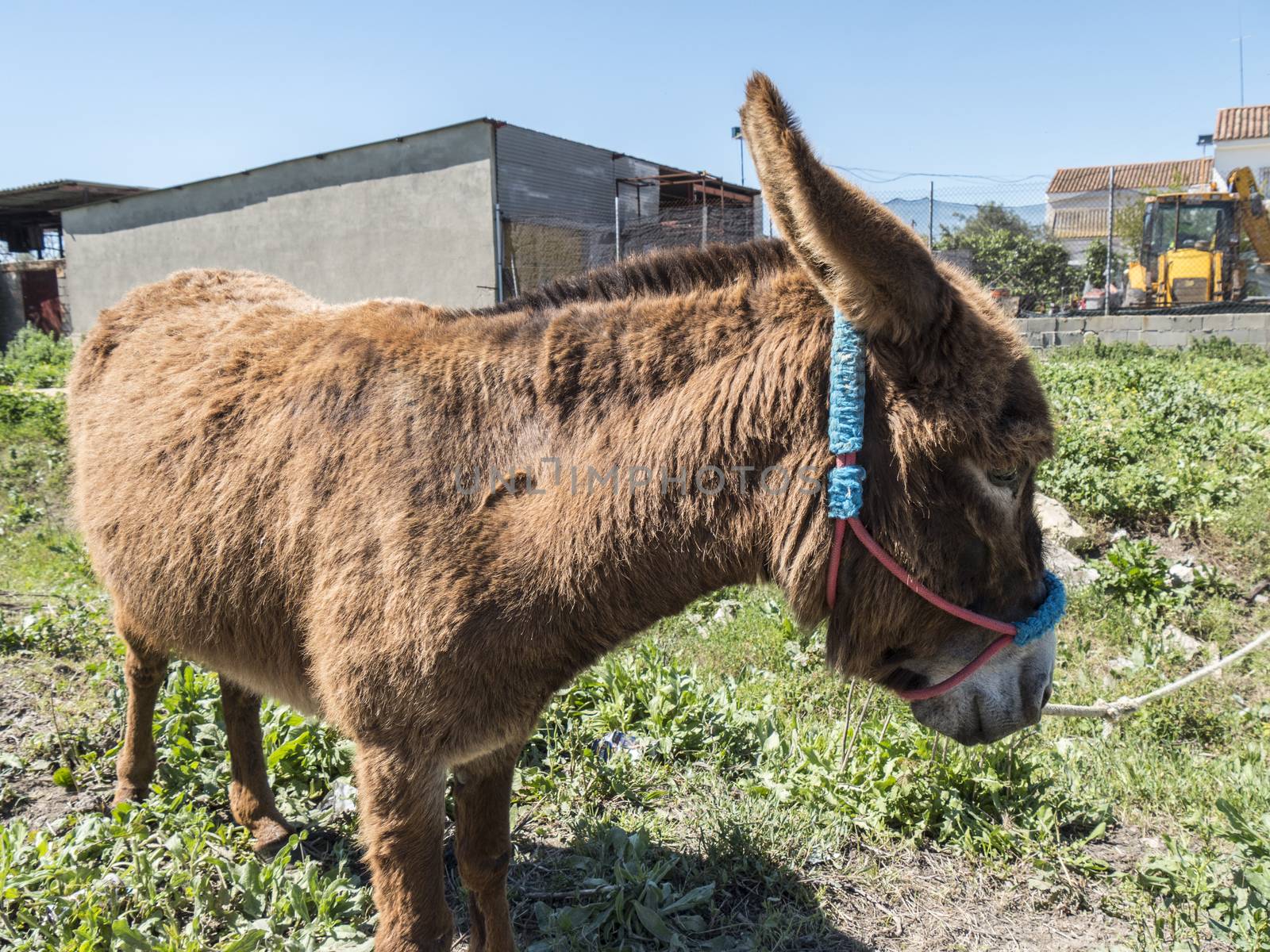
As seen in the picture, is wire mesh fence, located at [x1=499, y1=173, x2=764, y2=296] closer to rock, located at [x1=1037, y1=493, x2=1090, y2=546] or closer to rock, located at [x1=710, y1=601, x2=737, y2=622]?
rock, located at [x1=1037, y1=493, x2=1090, y2=546]

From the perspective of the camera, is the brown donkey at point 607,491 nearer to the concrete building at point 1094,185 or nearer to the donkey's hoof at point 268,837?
the donkey's hoof at point 268,837

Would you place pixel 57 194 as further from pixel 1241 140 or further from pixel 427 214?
pixel 1241 140

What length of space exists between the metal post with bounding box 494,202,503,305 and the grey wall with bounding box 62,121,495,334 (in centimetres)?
39

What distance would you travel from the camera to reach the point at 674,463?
1.97m

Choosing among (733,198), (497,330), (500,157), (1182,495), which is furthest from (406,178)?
(497,330)

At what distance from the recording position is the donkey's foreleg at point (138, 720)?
132 inches

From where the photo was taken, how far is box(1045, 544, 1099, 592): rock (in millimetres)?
5113

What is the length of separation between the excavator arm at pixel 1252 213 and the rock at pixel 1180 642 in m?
17.3

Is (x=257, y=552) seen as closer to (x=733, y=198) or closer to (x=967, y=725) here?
(x=967, y=725)

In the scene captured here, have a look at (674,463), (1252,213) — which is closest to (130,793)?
(674,463)

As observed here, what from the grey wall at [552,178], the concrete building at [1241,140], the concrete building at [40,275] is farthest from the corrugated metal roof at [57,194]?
the concrete building at [1241,140]

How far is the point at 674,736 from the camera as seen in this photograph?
3.58m

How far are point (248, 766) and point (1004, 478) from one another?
9.45 feet

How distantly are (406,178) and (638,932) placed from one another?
17313mm
